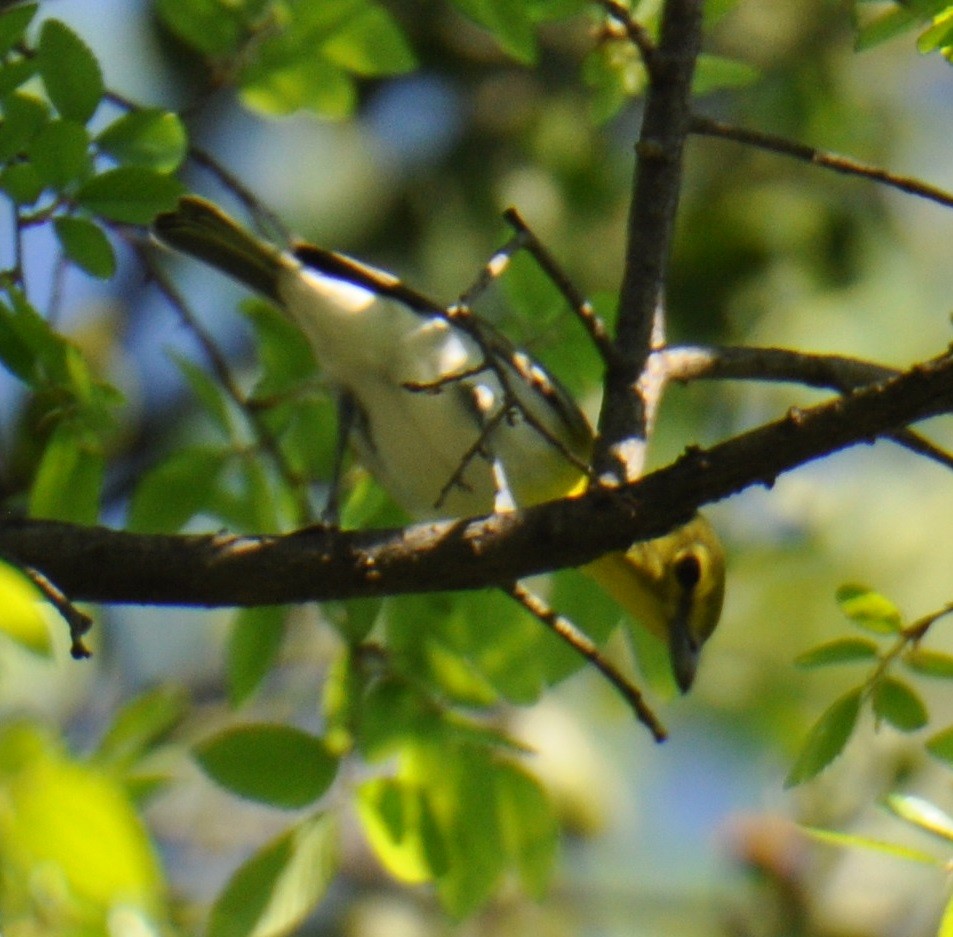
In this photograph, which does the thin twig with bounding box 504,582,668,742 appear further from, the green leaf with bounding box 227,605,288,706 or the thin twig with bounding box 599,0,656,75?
the thin twig with bounding box 599,0,656,75

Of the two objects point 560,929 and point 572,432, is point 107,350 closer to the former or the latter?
point 560,929

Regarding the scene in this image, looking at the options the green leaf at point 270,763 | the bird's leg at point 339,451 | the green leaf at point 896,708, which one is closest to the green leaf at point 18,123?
the bird's leg at point 339,451

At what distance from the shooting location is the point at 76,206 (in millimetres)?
3078

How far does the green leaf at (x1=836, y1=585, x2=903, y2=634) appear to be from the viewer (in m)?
2.89

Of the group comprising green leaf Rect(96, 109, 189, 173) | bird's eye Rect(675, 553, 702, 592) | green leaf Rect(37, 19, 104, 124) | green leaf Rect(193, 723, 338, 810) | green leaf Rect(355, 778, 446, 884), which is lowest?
bird's eye Rect(675, 553, 702, 592)

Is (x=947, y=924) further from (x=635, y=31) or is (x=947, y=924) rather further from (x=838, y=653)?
(x=635, y=31)

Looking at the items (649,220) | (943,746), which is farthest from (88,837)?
(649,220)

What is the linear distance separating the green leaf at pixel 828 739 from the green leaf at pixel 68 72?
1823 mm

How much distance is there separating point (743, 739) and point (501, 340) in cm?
549

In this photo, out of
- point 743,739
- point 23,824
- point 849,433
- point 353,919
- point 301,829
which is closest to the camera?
point 23,824

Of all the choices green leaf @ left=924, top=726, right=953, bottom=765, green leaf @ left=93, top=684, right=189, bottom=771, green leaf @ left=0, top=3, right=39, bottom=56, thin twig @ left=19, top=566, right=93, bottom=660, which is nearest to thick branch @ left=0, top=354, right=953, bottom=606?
thin twig @ left=19, top=566, right=93, bottom=660

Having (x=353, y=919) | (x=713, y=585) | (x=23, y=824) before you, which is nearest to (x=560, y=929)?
(x=353, y=919)

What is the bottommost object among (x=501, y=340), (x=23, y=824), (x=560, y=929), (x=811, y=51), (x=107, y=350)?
(x=560, y=929)

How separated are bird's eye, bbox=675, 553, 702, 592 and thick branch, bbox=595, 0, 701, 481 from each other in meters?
1.24
